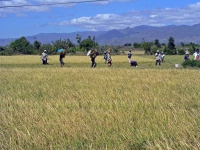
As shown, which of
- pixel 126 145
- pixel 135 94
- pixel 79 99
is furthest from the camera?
pixel 135 94

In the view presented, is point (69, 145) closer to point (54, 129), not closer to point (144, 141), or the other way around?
point (54, 129)

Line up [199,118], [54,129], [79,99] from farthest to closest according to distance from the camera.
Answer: [79,99] → [199,118] → [54,129]

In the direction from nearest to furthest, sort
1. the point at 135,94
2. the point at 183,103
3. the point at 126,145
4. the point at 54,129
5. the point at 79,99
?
the point at 126,145 < the point at 54,129 < the point at 183,103 < the point at 79,99 < the point at 135,94

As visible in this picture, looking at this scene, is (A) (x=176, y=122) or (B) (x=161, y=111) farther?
(B) (x=161, y=111)

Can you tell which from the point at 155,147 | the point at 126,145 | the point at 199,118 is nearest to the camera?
the point at 155,147

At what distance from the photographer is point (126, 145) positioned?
460 centimetres

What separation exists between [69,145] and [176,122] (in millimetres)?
1884

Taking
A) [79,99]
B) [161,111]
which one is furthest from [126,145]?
[79,99]

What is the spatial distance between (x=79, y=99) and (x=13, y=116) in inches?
91.0

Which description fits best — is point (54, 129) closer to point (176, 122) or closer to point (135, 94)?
point (176, 122)

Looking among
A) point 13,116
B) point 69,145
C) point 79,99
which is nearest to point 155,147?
point 69,145

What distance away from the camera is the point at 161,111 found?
6242mm

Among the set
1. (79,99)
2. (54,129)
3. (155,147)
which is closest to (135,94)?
(79,99)

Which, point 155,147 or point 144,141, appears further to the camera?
point 144,141
